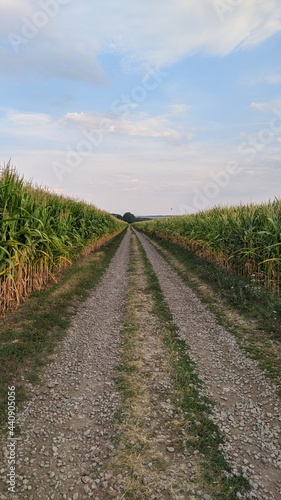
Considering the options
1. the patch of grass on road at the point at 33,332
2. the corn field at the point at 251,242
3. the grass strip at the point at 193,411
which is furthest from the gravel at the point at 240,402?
the corn field at the point at 251,242

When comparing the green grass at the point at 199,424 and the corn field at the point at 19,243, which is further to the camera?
the corn field at the point at 19,243

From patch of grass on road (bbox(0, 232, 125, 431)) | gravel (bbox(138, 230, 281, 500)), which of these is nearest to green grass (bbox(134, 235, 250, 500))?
gravel (bbox(138, 230, 281, 500))

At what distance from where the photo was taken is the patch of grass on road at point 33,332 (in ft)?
15.4

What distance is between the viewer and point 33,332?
617cm

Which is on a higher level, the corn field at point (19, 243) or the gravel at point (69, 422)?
the corn field at point (19, 243)

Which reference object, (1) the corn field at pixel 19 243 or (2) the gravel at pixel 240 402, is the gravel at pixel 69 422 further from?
(1) the corn field at pixel 19 243

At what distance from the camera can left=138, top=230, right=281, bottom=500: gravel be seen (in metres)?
3.20

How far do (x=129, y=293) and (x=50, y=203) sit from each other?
14.6 feet

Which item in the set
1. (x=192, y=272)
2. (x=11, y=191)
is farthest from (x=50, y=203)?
(x=192, y=272)

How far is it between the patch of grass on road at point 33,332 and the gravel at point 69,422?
23 cm

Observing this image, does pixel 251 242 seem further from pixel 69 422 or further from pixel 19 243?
pixel 69 422

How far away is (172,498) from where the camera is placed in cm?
282

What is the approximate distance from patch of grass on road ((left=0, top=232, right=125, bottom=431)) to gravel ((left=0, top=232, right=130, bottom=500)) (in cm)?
23

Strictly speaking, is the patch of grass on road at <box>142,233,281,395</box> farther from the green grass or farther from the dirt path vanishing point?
the green grass
